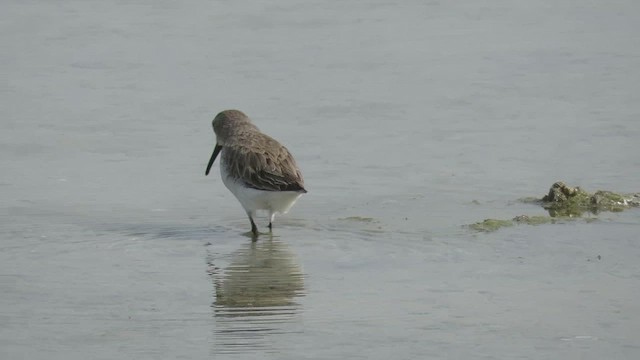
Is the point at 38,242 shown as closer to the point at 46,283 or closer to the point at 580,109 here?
the point at 46,283

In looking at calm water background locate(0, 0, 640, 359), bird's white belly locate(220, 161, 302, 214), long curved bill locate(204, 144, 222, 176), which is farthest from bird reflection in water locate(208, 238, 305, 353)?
long curved bill locate(204, 144, 222, 176)

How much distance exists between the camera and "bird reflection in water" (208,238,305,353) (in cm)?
692

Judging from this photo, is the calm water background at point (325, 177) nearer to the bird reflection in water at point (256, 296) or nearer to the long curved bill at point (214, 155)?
the bird reflection in water at point (256, 296)

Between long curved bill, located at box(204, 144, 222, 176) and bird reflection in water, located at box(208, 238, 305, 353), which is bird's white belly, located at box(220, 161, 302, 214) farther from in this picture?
long curved bill, located at box(204, 144, 222, 176)

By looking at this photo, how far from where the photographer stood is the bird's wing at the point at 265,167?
31.6ft

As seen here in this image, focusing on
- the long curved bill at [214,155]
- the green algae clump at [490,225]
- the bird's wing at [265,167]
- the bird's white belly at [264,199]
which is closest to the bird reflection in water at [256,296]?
the bird's white belly at [264,199]

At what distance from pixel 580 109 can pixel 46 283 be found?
20.6 ft

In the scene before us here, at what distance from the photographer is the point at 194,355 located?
6613mm

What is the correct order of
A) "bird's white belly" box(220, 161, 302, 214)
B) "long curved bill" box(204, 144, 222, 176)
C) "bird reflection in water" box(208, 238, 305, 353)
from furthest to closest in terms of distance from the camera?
"long curved bill" box(204, 144, 222, 176)
"bird's white belly" box(220, 161, 302, 214)
"bird reflection in water" box(208, 238, 305, 353)

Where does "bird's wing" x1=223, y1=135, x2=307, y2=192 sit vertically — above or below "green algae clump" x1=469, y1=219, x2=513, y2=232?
above

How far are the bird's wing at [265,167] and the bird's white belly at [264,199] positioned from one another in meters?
0.04

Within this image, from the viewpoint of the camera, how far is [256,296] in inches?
309

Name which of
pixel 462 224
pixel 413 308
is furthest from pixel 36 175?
pixel 413 308

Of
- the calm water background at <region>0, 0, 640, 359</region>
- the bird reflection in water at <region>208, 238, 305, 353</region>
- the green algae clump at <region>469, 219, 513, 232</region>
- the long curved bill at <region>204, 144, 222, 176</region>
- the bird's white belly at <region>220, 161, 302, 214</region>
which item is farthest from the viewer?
the long curved bill at <region>204, 144, 222, 176</region>
